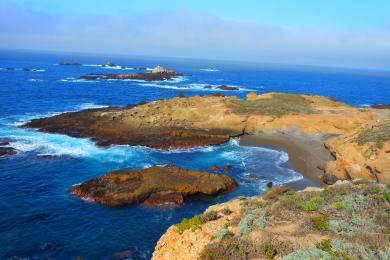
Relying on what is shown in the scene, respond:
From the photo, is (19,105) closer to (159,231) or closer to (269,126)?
(269,126)

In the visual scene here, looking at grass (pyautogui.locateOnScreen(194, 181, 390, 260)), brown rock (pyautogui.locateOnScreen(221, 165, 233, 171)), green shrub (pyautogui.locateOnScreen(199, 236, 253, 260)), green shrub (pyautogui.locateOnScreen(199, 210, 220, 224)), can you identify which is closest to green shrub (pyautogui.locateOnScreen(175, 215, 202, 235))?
green shrub (pyautogui.locateOnScreen(199, 210, 220, 224))

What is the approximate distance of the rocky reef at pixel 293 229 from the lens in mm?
14414

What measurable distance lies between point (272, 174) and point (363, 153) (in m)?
8.64

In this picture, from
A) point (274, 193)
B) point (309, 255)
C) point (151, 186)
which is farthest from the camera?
point (151, 186)

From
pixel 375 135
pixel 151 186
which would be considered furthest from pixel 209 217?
pixel 375 135

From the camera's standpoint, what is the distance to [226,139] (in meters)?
48.2

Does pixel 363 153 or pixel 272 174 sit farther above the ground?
pixel 363 153

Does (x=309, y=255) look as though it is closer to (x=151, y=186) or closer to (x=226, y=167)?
(x=151, y=186)

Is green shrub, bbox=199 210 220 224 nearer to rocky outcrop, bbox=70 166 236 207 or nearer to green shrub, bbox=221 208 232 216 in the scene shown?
green shrub, bbox=221 208 232 216

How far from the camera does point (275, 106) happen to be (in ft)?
185

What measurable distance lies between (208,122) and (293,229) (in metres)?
36.5

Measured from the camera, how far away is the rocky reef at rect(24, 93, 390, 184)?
45.2 m

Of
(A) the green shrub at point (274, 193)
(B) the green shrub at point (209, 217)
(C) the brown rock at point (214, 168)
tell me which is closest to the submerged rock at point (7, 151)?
(C) the brown rock at point (214, 168)

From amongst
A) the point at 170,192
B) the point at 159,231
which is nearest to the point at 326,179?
the point at 170,192
